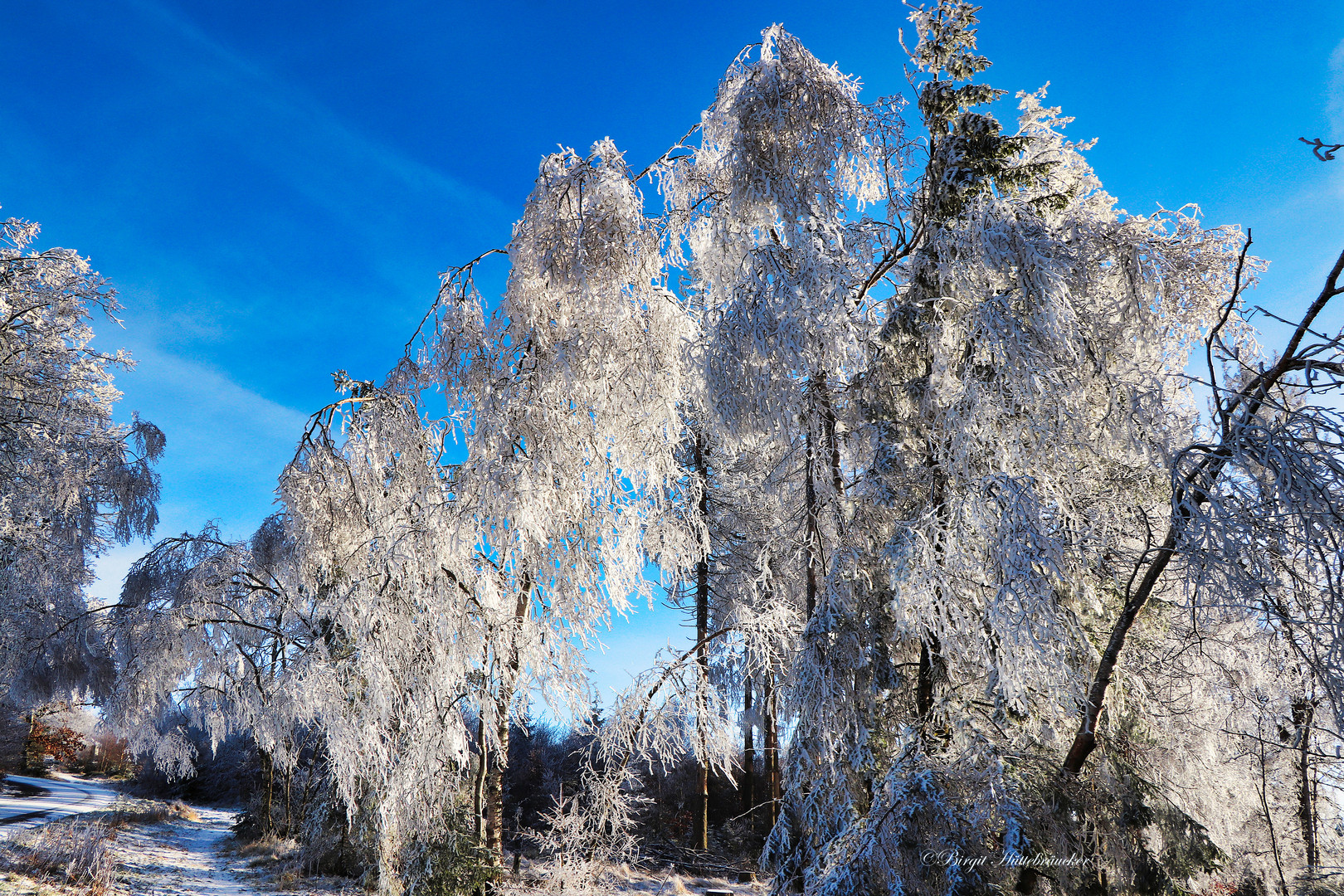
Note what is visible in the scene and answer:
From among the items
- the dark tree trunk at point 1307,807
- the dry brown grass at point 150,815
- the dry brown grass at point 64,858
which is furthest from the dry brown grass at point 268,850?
the dark tree trunk at point 1307,807

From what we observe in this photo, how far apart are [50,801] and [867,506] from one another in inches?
745

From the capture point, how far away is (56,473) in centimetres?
918

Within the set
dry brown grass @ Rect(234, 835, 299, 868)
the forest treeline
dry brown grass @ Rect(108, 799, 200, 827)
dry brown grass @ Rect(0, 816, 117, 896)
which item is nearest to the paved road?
dry brown grass @ Rect(108, 799, 200, 827)

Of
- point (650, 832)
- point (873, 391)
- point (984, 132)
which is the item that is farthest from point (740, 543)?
point (984, 132)

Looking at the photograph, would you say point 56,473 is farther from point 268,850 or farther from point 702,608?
point 702,608

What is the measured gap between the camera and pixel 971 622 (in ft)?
14.4

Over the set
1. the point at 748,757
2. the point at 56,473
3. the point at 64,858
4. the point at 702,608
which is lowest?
the point at 64,858

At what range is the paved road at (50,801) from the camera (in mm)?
10727

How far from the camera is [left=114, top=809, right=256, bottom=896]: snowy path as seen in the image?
7812 millimetres

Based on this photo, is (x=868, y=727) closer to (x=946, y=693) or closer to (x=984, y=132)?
(x=946, y=693)

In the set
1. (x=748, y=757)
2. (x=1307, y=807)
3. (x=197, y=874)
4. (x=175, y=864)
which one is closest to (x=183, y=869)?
(x=197, y=874)

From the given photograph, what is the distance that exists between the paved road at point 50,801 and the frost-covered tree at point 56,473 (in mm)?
1957

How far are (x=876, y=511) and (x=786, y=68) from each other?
341cm

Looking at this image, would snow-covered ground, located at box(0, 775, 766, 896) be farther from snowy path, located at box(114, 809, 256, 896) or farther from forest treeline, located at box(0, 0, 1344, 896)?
forest treeline, located at box(0, 0, 1344, 896)
